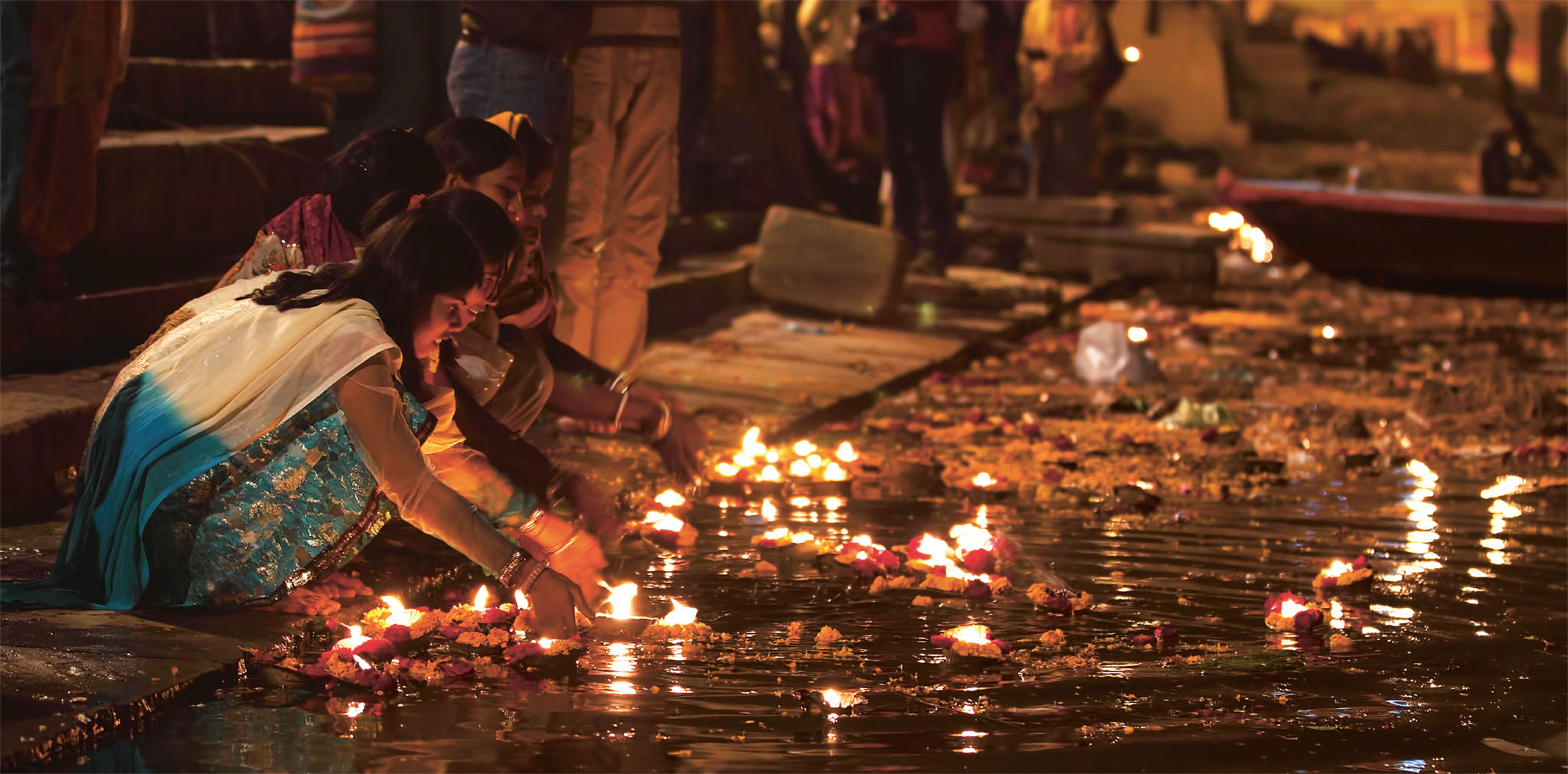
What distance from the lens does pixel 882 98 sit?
10.3 metres

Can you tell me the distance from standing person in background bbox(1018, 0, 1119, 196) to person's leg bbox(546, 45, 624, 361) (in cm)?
734

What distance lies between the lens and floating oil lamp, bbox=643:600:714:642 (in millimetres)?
3816

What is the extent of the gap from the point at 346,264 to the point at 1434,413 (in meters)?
5.31

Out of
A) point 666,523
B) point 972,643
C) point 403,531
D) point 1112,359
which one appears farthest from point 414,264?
point 1112,359

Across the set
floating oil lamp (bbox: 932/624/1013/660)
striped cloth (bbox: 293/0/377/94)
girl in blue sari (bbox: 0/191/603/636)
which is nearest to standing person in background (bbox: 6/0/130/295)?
striped cloth (bbox: 293/0/377/94)

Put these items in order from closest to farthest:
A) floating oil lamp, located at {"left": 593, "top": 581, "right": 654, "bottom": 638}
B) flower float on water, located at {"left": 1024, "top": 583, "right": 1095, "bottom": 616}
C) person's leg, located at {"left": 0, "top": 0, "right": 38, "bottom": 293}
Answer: floating oil lamp, located at {"left": 593, "top": 581, "right": 654, "bottom": 638} → flower float on water, located at {"left": 1024, "top": 583, "right": 1095, "bottom": 616} → person's leg, located at {"left": 0, "top": 0, "right": 38, "bottom": 293}

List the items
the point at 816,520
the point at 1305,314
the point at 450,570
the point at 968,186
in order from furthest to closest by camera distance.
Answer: the point at 968,186, the point at 1305,314, the point at 816,520, the point at 450,570

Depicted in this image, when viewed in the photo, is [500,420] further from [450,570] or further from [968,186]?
[968,186]

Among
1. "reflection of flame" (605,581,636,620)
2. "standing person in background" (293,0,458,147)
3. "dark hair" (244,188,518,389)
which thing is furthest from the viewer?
"standing person in background" (293,0,458,147)

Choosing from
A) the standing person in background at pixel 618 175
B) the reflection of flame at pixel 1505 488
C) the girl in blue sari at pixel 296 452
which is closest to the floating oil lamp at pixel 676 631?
the girl in blue sari at pixel 296 452

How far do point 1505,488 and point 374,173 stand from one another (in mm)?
4172

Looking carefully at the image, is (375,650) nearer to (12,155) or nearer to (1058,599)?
(1058,599)

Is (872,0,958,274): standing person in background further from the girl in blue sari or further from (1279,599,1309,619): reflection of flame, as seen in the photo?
the girl in blue sari

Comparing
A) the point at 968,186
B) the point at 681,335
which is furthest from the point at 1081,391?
the point at 968,186
